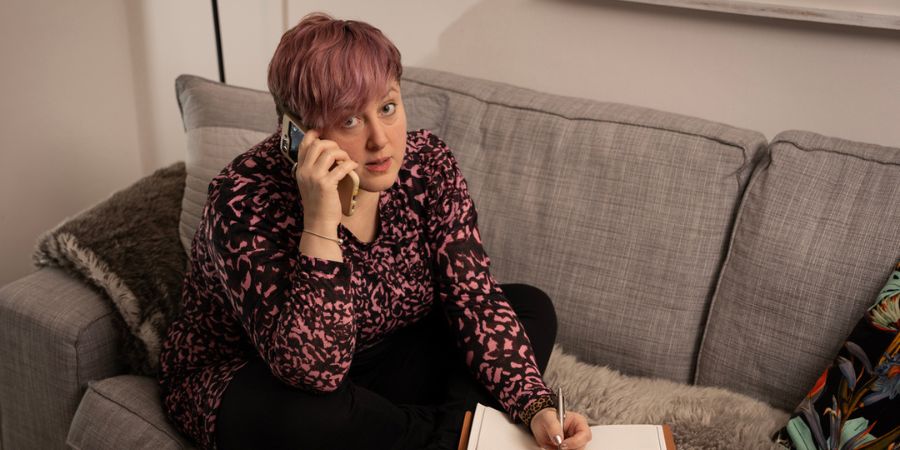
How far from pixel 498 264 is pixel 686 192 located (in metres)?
0.42

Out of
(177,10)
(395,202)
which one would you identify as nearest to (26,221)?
(177,10)

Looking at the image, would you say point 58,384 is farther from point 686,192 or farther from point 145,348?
point 686,192

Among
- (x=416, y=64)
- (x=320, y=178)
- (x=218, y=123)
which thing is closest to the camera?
(x=320, y=178)

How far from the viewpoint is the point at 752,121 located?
1.81 m

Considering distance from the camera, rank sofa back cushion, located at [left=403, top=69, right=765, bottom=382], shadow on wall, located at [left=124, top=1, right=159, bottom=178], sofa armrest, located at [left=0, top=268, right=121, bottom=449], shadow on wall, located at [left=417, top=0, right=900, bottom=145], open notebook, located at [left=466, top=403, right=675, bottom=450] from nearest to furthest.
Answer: open notebook, located at [left=466, top=403, right=675, bottom=450] → sofa armrest, located at [left=0, top=268, right=121, bottom=449] → sofa back cushion, located at [left=403, top=69, right=765, bottom=382] → shadow on wall, located at [left=417, top=0, right=900, bottom=145] → shadow on wall, located at [left=124, top=1, right=159, bottom=178]

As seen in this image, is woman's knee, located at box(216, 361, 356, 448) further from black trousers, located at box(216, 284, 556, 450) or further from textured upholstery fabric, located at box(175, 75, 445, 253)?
textured upholstery fabric, located at box(175, 75, 445, 253)

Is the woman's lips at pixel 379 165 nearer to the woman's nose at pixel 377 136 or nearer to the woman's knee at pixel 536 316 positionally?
the woman's nose at pixel 377 136

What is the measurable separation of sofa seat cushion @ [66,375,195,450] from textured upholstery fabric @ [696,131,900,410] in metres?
1.05

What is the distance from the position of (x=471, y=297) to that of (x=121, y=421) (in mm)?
651

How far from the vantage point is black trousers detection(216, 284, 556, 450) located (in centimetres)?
119

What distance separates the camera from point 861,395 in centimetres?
130

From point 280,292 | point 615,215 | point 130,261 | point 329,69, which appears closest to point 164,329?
point 130,261

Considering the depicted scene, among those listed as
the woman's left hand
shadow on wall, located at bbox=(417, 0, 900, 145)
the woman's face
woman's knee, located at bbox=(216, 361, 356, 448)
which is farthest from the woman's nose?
shadow on wall, located at bbox=(417, 0, 900, 145)

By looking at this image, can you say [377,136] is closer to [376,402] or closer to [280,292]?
[280,292]
